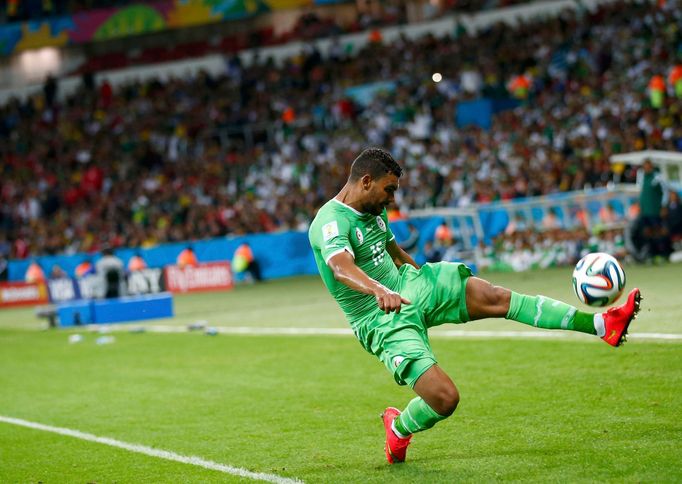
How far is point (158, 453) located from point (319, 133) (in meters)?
31.2

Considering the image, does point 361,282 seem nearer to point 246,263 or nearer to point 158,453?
point 158,453

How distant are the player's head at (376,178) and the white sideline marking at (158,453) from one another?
1881 mm

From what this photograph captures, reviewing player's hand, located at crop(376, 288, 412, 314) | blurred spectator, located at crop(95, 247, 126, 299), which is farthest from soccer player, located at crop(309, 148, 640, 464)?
blurred spectator, located at crop(95, 247, 126, 299)

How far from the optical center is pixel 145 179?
1640 inches

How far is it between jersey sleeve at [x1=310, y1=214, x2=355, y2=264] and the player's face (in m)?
0.23

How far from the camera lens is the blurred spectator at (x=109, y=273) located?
25989 millimetres

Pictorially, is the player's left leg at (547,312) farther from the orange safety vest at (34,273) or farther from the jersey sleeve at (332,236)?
the orange safety vest at (34,273)

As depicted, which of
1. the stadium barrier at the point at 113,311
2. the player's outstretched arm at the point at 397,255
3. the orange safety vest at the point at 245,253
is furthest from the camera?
the orange safety vest at the point at 245,253

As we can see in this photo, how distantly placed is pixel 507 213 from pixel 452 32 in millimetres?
13879

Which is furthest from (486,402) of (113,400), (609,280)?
(113,400)

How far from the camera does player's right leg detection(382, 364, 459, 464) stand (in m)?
6.50

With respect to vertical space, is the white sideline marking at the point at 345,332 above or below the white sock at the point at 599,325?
below

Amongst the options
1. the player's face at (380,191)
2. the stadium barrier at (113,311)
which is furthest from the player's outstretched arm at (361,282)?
the stadium barrier at (113,311)

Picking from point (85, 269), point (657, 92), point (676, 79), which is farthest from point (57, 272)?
point (676, 79)
